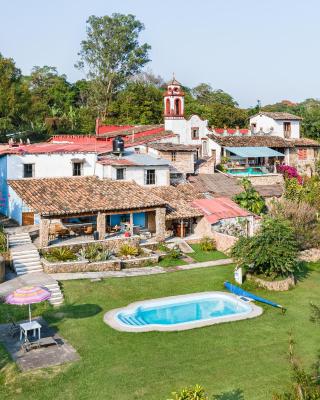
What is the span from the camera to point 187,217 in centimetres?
3972

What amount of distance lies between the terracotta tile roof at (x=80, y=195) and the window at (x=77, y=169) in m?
1.35

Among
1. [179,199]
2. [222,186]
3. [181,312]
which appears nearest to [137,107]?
[222,186]

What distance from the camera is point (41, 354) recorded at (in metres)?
20.8

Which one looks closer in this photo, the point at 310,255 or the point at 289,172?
the point at 310,255

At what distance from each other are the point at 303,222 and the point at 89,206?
15275 mm

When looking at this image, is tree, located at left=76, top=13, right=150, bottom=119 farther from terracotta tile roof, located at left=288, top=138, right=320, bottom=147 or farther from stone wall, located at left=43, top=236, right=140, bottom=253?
stone wall, located at left=43, top=236, right=140, bottom=253

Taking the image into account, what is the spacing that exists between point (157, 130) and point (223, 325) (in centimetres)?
3487

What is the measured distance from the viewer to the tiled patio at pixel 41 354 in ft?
65.6

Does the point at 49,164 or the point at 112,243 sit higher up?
the point at 49,164

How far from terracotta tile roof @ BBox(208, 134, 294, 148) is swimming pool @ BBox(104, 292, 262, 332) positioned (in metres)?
29.1

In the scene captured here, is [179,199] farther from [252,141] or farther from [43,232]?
[252,141]

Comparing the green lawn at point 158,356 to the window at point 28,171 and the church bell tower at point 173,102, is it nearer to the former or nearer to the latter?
the window at point 28,171

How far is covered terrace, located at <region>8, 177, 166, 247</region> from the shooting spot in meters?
34.2

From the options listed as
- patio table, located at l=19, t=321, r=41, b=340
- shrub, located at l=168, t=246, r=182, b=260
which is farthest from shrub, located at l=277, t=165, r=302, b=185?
patio table, located at l=19, t=321, r=41, b=340
